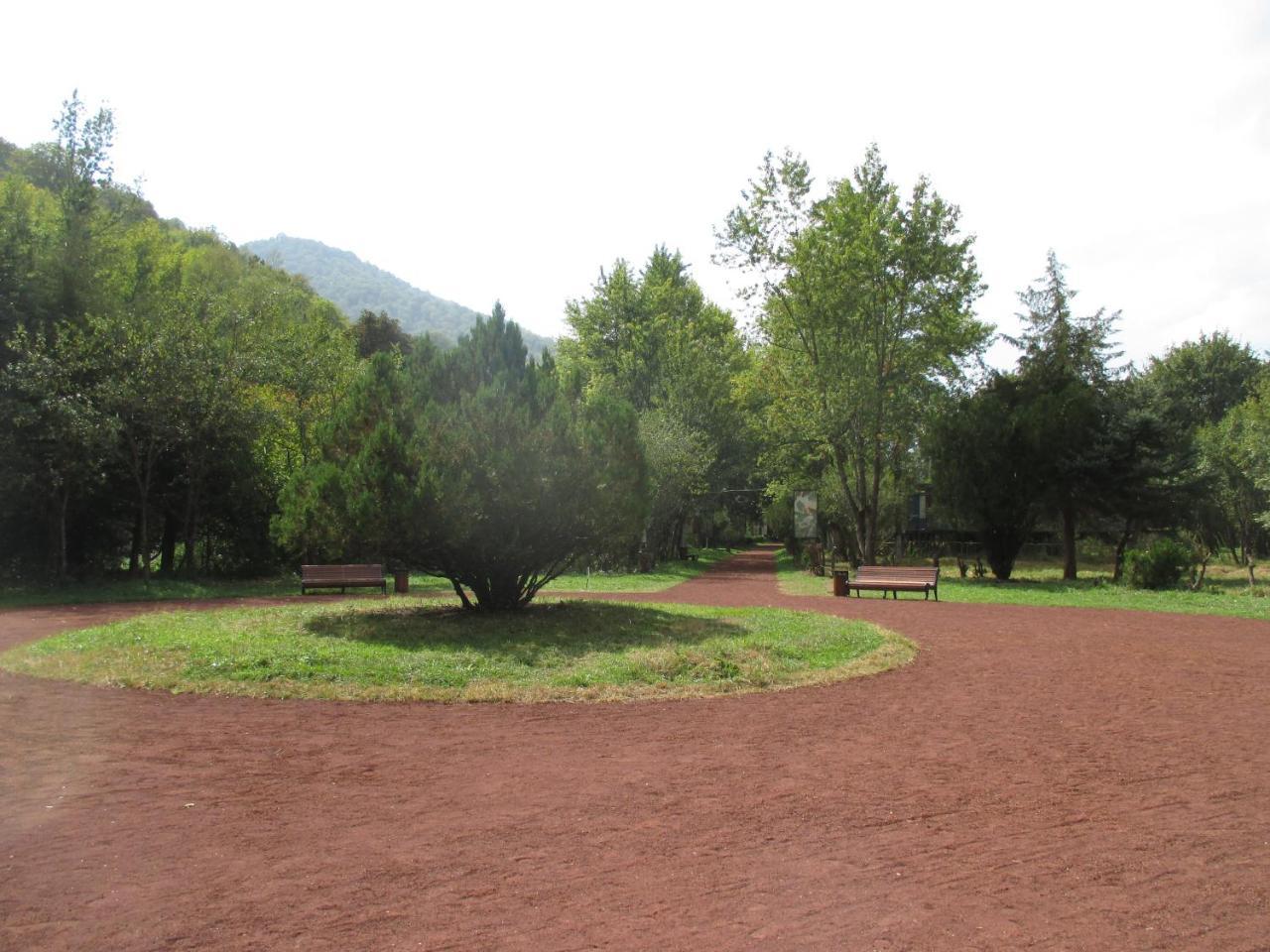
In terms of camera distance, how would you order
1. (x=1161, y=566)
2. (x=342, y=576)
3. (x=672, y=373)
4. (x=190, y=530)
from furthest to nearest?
(x=672, y=373), (x=190, y=530), (x=1161, y=566), (x=342, y=576)

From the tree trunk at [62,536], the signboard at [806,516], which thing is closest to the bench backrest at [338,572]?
the tree trunk at [62,536]

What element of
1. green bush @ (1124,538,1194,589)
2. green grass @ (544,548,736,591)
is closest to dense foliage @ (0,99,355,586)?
green grass @ (544,548,736,591)

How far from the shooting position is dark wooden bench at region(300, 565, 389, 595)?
20969 mm

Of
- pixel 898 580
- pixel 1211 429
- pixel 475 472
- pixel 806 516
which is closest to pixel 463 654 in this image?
pixel 475 472

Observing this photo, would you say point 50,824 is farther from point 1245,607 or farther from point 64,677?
point 1245,607

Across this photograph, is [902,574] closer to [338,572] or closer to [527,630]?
[527,630]

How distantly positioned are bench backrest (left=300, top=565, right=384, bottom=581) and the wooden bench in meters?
11.5

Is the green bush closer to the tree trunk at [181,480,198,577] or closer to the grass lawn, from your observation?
the grass lawn

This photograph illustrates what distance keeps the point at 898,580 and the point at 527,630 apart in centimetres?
1241

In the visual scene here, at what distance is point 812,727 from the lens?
811 cm

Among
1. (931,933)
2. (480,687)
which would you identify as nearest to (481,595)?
(480,687)

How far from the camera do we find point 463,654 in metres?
11.0

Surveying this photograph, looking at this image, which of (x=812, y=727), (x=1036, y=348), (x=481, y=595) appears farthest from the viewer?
(x=1036, y=348)

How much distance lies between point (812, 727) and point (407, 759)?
354 cm
